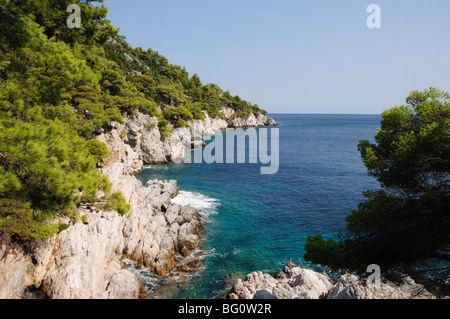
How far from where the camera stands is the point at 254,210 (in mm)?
26500

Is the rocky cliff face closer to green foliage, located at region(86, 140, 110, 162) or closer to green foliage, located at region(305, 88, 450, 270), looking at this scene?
green foliage, located at region(305, 88, 450, 270)

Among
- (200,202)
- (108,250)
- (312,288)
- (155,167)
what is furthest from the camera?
(155,167)

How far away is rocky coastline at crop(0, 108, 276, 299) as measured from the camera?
34.3 feet

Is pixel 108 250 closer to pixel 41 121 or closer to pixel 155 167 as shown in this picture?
pixel 41 121

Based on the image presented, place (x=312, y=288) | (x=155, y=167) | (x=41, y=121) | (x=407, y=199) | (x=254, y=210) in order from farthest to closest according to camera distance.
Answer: (x=155, y=167) → (x=254, y=210) → (x=312, y=288) → (x=41, y=121) → (x=407, y=199)

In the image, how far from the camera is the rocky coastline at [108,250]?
34.3 feet

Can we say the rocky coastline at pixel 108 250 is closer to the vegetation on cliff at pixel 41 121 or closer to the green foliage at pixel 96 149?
the vegetation on cliff at pixel 41 121

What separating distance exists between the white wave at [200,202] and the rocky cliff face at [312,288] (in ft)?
37.8

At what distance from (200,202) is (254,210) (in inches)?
248

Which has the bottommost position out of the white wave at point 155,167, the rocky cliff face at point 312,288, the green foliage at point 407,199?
the rocky cliff face at point 312,288

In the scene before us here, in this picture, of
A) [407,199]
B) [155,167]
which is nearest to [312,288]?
[407,199]

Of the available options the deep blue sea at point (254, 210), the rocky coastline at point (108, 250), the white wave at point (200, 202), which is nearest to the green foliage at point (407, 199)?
the deep blue sea at point (254, 210)

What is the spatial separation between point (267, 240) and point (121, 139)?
2559cm

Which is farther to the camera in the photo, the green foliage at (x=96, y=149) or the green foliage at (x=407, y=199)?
→ the green foliage at (x=96, y=149)
